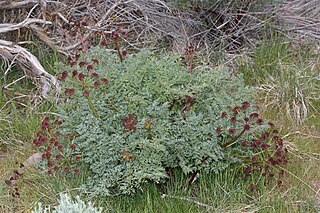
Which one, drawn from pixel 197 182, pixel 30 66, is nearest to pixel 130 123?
pixel 197 182

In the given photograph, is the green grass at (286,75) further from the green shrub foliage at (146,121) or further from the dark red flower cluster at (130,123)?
the dark red flower cluster at (130,123)

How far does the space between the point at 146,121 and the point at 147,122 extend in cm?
2

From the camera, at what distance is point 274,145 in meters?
3.19

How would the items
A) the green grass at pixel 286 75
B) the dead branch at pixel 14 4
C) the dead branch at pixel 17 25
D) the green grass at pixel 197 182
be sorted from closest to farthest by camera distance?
the green grass at pixel 197 182 → the green grass at pixel 286 75 → the dead branch at pixel 17 25 → the dead branch at pixel 14 4

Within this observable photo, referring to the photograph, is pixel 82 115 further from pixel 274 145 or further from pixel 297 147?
pixel 297 147

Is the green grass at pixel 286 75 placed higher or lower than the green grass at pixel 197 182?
higher

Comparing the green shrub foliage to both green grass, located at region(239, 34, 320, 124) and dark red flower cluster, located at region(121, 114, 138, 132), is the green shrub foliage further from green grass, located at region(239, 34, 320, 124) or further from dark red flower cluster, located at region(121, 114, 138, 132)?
green grass, located at region(239, 34, 320, 124)

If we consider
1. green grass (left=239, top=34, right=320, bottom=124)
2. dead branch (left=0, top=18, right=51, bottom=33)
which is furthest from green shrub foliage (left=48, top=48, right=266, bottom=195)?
dead branch (left=0, top=18, right=51, bottom=33)

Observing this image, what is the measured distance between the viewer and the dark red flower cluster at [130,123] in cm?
270

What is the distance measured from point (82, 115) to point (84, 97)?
12 centimetres

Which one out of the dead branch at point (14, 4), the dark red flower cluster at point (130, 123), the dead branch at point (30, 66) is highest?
the dead branch at point (14, 4)

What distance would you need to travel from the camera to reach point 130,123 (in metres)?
2.73

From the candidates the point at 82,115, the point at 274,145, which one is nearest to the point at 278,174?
the point at 274,145

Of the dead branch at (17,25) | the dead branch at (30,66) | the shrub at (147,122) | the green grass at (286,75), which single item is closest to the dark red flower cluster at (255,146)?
the shrub at (147,122)
